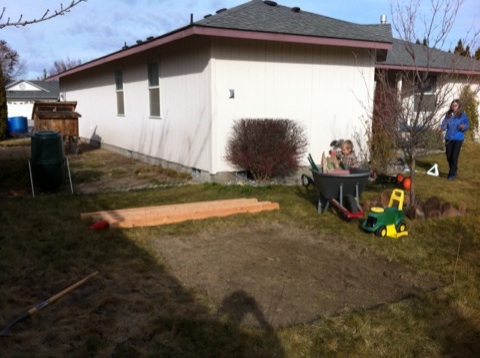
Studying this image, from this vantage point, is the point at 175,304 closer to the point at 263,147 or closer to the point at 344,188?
the point at 344,188

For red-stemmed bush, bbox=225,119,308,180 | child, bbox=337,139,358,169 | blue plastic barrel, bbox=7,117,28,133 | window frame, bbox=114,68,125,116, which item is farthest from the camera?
blue plastic barrel, bbox=7,117,28,133

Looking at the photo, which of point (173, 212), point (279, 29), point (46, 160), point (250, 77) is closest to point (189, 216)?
point (173, 212)

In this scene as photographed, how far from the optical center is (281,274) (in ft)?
14.3

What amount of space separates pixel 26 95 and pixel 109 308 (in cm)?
4897

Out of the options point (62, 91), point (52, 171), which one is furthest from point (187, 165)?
point (62, 91)

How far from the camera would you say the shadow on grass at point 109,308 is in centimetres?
300

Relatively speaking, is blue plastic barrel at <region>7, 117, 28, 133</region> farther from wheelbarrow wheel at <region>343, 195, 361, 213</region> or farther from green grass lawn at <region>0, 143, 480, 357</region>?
wheelbarrow wheel at <region>343, 195, 361, 213</region>

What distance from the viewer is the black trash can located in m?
8.00

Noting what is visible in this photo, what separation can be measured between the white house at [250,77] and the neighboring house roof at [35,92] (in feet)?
129

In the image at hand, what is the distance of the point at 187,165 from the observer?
983 cm

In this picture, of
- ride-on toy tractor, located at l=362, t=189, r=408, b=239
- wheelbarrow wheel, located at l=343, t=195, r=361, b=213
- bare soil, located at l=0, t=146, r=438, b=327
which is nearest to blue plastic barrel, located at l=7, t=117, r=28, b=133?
bare soil, located at l=0, t=146, r=438, b=327

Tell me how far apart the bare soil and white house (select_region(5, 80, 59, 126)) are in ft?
142

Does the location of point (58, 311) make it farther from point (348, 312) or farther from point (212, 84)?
point (212, 84)


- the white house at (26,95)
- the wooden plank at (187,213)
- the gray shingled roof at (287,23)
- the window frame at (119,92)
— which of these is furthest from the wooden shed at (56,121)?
the white house at (26,95)
